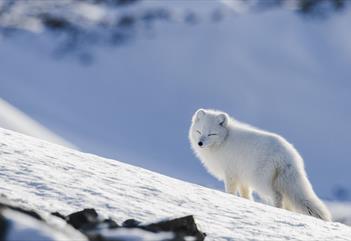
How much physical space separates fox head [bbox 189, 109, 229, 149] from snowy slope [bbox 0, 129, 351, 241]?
174cm

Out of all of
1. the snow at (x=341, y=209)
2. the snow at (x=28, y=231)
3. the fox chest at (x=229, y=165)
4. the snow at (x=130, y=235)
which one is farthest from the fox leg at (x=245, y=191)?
the snow at (x=341, y=209)

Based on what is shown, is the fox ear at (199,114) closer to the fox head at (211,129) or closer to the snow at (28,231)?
the fox head at (211,129)

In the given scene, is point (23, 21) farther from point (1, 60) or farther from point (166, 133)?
point (166, 133)

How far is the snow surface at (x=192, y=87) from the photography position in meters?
29.5

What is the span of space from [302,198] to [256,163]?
52cm

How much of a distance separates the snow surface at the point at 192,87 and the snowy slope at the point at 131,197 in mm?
19088

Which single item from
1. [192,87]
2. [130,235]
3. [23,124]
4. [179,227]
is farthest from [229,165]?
[192,87]

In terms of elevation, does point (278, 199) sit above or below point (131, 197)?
above

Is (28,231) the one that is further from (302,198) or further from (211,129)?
(211,129)

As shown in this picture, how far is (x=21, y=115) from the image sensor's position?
2823 cm

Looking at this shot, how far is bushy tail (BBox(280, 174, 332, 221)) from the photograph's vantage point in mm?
7605

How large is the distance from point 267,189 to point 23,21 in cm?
2838

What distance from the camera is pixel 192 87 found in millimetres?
34031

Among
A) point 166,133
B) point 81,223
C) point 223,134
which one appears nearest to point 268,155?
point 223,134
